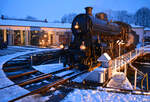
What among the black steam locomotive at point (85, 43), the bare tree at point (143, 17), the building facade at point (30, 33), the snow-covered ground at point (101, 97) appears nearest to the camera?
the snow-covered ground at point (101, 97)

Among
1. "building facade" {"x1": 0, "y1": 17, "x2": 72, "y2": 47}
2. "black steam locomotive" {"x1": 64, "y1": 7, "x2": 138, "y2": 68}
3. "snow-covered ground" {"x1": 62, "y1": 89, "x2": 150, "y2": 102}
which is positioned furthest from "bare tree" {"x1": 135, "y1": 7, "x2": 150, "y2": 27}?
"snow-covered ground" {"x1": 62, "y1": 89, "x2": 150, "y2": 102}

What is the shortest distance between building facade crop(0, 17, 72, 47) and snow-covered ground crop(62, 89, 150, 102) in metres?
22.1

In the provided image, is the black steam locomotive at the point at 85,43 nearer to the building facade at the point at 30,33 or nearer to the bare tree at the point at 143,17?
the building facade at the point at 30,33

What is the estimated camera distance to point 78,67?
30.3 feet

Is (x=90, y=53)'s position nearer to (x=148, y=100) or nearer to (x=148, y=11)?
(x=148, y=100)

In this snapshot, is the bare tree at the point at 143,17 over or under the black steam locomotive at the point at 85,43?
over

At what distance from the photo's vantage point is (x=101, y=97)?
501cm

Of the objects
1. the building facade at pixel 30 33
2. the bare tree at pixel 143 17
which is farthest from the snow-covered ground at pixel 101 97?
the bare tree at pixel 143 17

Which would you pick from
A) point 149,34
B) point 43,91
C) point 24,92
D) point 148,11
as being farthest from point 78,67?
point 148,11

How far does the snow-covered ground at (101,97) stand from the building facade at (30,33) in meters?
22.1

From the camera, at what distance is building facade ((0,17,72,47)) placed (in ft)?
88.7

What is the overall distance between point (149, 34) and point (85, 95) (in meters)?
48.2

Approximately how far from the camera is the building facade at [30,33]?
2703cm

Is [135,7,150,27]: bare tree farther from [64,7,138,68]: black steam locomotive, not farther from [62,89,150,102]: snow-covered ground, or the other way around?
[62,89,150,102]: snow-covered ground
